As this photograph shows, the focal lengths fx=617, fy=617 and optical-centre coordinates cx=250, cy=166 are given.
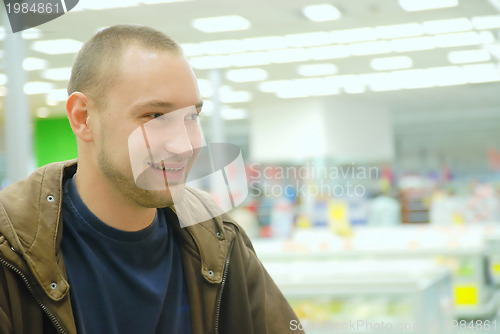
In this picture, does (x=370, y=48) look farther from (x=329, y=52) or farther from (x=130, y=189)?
(x=130, y=189)

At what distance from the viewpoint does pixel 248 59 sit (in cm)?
300

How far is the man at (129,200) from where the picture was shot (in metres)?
0.95

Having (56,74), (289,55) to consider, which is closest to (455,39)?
(289,55)

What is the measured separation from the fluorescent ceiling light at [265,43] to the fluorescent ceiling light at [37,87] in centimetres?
109

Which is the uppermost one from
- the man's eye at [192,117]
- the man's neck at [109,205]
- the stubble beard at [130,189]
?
the man's eye at [192,117]

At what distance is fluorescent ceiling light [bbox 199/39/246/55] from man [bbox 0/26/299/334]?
1.64 meters

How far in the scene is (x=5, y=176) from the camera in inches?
77.7

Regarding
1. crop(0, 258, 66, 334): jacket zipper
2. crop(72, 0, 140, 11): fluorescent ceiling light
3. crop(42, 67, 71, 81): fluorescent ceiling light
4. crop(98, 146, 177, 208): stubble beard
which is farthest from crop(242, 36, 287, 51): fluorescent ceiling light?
crop(0, 258, 66, 334): jacket zipper

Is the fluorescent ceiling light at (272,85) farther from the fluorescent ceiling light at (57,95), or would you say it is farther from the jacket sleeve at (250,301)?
the jacket sleeve at (250,301)

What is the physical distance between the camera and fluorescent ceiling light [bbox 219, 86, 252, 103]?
308cm

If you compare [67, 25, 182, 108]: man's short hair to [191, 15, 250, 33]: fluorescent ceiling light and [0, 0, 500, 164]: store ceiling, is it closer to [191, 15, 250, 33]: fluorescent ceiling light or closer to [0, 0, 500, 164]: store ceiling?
[0, 0, 500, 164]: store ceiling

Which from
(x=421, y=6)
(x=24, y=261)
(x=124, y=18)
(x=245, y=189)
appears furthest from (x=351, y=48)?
(x=24, y=261)

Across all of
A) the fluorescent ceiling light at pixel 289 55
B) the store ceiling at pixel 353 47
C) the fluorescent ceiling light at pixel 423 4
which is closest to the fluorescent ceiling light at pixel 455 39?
the store ceiling at pixel 353 47

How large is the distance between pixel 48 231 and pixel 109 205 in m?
0.11
